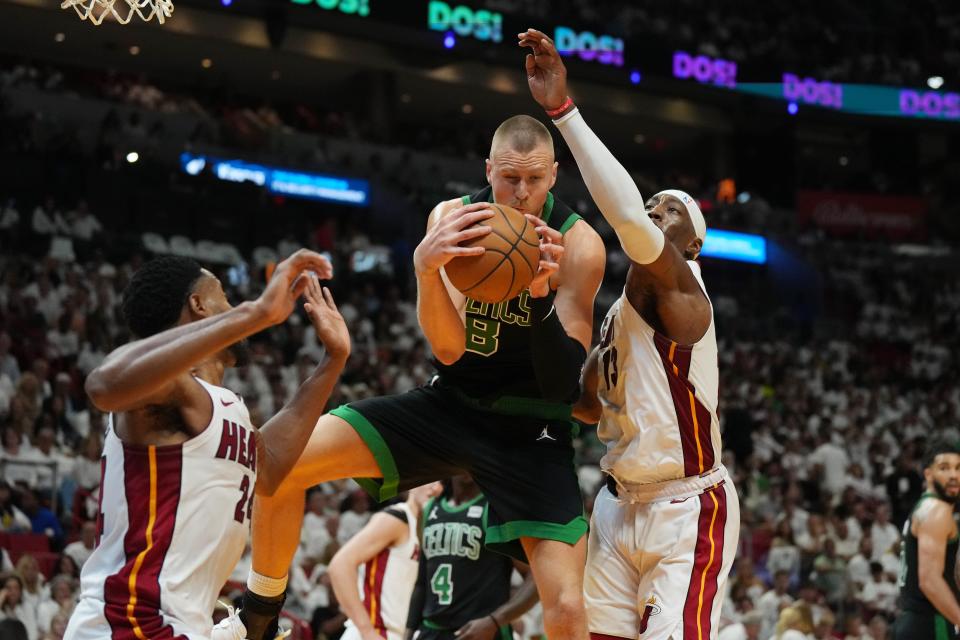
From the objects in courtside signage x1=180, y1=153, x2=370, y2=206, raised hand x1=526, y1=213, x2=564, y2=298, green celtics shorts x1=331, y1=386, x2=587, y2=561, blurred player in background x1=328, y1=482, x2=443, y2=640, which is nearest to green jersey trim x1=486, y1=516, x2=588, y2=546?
green celtics shorts x1=331, y1=386, x2=587, y2=561

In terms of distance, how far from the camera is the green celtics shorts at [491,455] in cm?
521

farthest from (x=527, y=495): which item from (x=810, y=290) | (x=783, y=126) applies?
(x=783, y=126)

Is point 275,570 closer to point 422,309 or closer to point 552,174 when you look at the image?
point 422,309

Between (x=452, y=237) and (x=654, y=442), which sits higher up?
(x=452, y=237)

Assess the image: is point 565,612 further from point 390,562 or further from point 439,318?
point 390,562

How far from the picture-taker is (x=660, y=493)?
5211mm

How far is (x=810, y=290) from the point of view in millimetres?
29719

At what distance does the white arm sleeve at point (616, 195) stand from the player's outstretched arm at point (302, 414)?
3.96 ft

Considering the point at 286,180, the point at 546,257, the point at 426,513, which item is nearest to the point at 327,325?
the point at 546,257

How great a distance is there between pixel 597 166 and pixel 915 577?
11.6 feet

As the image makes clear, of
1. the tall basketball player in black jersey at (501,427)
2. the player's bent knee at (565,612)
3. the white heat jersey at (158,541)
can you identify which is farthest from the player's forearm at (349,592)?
the white heat jersey at (158,541)

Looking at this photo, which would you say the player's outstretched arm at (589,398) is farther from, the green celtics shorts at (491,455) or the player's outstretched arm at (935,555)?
the player's outstretched arm at (935,555)

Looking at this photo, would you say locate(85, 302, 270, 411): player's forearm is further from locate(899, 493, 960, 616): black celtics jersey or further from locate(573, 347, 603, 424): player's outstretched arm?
locate(899, 493, 960, 616): black celtics jersey

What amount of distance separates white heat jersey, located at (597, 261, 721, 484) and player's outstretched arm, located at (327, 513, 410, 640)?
7.90 ft
